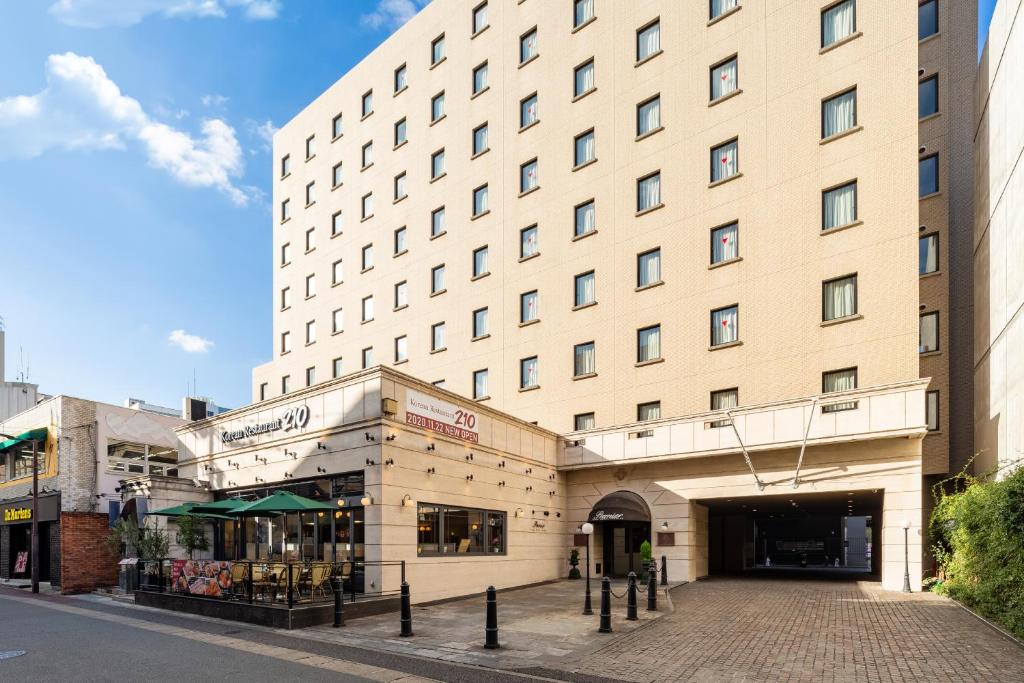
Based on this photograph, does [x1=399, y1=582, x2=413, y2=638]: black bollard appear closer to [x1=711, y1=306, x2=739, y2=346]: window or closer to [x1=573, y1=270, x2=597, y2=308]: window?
[x1=711, y1=306, x2=739, y2=346]: window

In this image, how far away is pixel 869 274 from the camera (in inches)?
842

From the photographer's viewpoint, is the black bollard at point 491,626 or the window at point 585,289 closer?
the black bollard at point 491,626

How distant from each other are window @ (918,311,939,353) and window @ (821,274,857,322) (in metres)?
6.24

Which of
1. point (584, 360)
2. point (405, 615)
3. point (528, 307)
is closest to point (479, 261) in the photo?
point (528, 307)

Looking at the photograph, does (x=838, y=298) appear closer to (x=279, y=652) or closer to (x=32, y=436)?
(x=279, y=652)

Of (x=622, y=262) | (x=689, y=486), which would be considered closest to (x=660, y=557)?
(x=689, y=486)

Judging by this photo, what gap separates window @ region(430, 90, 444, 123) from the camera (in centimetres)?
3460

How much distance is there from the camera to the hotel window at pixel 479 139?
32.3 metres

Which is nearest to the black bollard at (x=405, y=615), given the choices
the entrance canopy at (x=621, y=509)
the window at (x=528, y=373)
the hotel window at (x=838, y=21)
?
the entrance canopy at (x=621, y=509)

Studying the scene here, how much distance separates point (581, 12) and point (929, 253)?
17758mm

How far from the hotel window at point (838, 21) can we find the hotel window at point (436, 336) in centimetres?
1982

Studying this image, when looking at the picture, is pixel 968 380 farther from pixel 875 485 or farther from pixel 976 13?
pixel 976 13

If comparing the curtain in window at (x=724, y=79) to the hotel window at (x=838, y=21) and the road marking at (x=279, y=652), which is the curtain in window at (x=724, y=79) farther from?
the road marking at (x=279, y=652)

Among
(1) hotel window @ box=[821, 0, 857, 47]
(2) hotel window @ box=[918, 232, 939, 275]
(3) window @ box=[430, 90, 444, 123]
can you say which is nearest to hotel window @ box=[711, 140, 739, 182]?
(1) hotel window @ box=[821, 0, 857, 47]
